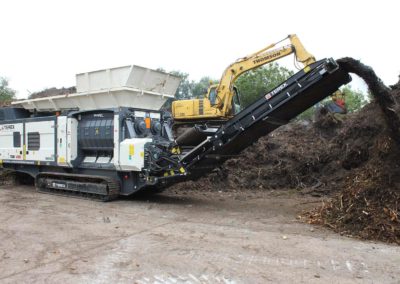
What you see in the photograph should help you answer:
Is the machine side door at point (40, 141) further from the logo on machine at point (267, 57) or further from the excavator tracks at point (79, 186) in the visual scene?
the logo on machine at point (267, 57)

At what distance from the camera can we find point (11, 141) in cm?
1308

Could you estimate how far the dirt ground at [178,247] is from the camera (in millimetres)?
4848

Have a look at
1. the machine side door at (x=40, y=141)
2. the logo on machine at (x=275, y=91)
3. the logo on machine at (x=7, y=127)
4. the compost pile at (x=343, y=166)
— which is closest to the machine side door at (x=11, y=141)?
the logo on machine at (x=7, y=127)

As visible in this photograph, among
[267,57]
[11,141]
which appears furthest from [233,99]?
[11,141]

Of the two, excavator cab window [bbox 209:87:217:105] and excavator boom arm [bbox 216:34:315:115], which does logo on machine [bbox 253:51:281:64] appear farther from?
excavator cab window [bbox 209:87:217:105]

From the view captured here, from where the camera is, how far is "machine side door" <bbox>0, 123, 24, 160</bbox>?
12727 mm

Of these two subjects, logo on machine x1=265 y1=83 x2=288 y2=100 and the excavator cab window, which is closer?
logo on machine x1=265 y1=83 x2=288 y2=100

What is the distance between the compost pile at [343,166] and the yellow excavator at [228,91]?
1.43 m

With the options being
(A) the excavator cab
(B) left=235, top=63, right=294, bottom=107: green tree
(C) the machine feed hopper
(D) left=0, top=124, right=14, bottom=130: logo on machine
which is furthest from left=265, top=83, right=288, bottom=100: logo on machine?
(B) left=235, top=63, right=294, bottom=107: green tree

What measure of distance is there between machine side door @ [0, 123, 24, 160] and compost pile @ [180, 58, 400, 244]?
5.42 meters

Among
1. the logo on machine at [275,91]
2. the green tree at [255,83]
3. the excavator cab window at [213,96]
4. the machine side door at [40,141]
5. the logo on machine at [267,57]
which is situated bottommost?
the machine side door at [40,141]

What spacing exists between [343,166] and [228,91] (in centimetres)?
436

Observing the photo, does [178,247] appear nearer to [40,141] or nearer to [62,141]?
[62,141]

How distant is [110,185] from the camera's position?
33.5 ft
